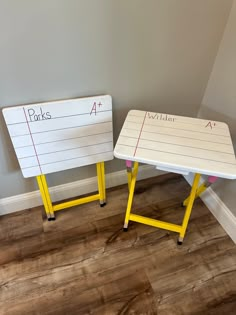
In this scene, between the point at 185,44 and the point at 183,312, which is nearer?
the point at 183,312

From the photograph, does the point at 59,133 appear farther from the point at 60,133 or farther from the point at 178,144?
the point at 178,144

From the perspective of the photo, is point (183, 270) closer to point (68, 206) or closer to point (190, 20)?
point (68, 206)

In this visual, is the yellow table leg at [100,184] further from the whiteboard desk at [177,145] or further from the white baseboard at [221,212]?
the white baseboard at [221,212]

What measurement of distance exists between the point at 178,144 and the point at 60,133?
0.62 meters

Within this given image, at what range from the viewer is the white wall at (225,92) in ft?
4.40

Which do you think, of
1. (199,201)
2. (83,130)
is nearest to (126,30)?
(83,130)

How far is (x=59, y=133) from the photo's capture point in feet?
4.28

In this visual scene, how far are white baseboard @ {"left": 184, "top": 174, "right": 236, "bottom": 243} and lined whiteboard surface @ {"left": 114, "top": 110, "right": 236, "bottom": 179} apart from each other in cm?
54

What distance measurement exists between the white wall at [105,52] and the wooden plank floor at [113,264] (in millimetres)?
351

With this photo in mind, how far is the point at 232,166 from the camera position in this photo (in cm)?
105

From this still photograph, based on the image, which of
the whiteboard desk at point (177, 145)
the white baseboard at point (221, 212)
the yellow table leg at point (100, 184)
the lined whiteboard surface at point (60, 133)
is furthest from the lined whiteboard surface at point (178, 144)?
the white baseboard at point (221, 212)

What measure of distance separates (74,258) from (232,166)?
3.21 feet

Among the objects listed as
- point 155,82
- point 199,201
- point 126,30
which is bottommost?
point 199,201

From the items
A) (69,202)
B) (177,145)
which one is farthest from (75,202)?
(177,145)
